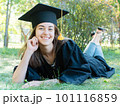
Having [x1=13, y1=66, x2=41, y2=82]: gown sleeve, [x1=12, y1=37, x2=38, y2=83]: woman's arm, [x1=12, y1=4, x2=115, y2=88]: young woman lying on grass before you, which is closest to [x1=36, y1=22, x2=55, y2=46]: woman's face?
[x1=12, y1=4, x2=115, y2=88]: young woman lying on grass

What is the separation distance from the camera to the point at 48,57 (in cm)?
261

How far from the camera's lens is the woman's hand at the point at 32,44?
7.58 feet

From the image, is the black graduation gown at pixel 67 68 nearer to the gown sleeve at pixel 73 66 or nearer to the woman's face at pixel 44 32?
the gown sleeve at pixel 73 66

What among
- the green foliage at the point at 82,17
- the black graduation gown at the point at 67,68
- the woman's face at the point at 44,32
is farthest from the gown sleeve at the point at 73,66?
the green foliage at the point at 82,17

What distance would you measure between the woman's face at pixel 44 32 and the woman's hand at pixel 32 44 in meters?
0.06

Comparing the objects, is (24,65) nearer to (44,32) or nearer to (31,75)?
(31,75)

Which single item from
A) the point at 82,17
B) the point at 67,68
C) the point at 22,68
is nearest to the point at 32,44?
the point at 22,68

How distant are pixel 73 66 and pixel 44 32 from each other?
1.82ft

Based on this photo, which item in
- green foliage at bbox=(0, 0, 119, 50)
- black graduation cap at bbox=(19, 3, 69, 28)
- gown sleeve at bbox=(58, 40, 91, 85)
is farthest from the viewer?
green foliage at bbox=(0, 0, 119, 50)

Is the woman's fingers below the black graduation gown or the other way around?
the other way around

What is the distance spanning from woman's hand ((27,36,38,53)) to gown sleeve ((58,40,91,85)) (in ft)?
1.19

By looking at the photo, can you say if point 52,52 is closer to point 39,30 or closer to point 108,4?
point 39,30

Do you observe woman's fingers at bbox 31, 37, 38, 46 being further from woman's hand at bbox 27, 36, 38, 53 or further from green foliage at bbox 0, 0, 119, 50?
green foliage at bbox 0, 0, 119, 50

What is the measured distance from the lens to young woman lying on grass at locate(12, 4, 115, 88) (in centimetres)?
230
